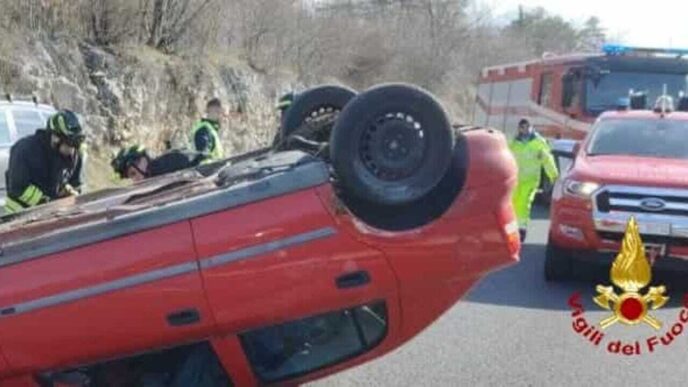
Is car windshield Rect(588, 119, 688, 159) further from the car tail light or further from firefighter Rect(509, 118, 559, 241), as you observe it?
the car tail light

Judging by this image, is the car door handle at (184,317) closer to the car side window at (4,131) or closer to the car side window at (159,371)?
Answer: the car side window at (159,371)

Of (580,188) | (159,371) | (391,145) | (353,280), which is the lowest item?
(580,188)

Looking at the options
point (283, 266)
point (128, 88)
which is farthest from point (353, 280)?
point (128, 88)

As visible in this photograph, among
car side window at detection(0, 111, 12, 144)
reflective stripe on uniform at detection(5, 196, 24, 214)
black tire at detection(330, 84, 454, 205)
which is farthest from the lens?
car side window at detection(0, 111, 12, 144)

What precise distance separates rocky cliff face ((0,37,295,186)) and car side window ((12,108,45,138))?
3805mm

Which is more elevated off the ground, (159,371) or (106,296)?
(106,296)

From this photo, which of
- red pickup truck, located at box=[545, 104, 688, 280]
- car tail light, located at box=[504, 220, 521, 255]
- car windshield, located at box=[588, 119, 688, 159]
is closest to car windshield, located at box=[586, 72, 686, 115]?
car windshield, located at box=[588, 119, 688, 159]

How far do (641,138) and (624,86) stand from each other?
602cm

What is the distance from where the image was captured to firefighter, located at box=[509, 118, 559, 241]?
10617mm

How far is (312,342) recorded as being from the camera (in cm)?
421

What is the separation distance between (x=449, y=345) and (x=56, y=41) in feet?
39.5

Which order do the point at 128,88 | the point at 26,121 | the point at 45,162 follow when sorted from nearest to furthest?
the point at 45,162
the point at 26,121
the point at 128,88

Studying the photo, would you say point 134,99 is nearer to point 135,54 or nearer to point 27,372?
point 135,54

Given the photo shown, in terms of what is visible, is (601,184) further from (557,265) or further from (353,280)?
(353,280)
